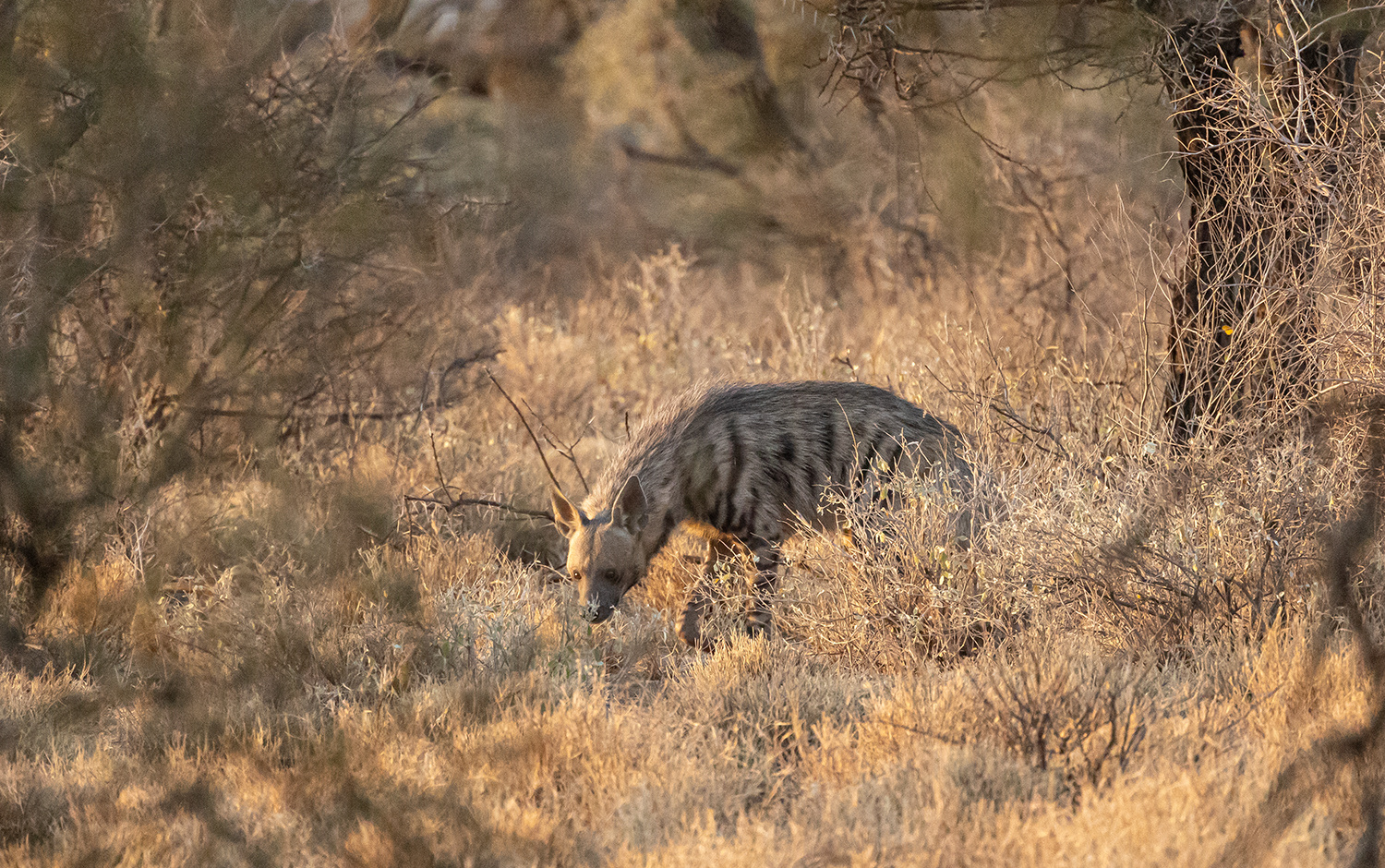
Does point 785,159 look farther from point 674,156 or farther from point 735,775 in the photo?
point 735,775

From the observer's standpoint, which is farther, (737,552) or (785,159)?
(785,159)

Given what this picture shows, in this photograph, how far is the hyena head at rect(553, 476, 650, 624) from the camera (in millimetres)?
6117

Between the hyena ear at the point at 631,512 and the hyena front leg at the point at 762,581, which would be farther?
the hyena front leg at the point at 762,581

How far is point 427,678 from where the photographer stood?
536cm

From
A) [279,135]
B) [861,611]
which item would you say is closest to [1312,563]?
[861,611]

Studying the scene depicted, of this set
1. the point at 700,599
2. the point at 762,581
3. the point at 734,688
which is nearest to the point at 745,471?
the point at 762,581

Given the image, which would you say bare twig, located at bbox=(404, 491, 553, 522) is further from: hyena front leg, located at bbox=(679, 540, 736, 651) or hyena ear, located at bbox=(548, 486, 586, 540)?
hyena front leg, located at bbox=(679, 540, 736, 651)

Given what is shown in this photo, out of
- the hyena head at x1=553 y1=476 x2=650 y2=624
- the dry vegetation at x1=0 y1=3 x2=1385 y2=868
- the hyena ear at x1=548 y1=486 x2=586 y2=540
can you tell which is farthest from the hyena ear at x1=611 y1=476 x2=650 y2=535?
the dry vegetation at x1=0 y1=3 x2=1385 y2=868

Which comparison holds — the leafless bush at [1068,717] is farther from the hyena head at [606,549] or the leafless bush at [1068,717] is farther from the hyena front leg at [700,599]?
the hyena head at [606,549]

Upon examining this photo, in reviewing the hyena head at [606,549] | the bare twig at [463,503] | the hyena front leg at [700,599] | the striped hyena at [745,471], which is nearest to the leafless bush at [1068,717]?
the striped hyena at [745,471]

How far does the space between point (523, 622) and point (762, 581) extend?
117 centimetres

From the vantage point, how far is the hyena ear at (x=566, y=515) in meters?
6.19

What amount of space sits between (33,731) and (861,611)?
128 inches

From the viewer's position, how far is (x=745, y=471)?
21.3 ft
